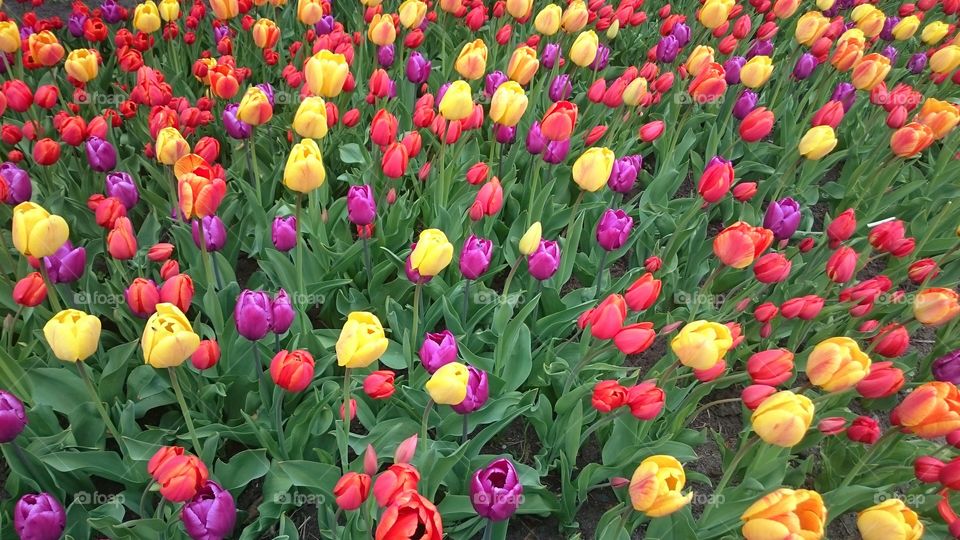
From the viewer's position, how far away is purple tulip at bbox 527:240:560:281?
185 centimetres

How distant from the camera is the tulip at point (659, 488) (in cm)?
118

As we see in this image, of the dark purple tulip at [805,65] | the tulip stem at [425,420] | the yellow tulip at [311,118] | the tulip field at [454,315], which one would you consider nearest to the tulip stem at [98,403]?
the tulip field at [454,315]

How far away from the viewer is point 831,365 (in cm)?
143

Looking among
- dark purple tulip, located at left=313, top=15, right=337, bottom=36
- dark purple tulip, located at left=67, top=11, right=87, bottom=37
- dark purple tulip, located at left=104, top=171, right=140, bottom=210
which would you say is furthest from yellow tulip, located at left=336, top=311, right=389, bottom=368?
dark purple tulip, located at left=67, top=11, right=87, bottom=37

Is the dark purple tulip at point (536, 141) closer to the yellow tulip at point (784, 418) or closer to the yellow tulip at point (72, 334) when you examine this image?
the yellow tulip at point (784, 418)

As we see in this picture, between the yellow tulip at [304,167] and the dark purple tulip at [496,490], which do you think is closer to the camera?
the dark purple tulip at [496,490]

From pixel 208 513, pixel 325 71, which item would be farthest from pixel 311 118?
pixel 208 513

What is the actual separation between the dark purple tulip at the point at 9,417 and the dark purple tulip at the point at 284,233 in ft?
2.39

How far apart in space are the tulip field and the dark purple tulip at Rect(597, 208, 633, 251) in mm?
12

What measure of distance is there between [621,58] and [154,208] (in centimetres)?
290

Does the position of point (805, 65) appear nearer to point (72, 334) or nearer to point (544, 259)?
point (544, 259)

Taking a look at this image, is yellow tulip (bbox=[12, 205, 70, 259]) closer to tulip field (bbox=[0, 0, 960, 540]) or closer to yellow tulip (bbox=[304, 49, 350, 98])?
tulip field (bbox=[0, 0, 960, 540])

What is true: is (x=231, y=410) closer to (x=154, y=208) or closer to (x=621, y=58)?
(x=154, y=208)

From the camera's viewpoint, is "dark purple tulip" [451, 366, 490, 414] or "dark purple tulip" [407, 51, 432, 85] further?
"dark purple tulip" [407, 51, 432, 85]
